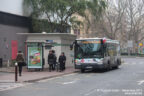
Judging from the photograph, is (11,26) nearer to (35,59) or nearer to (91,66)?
(35,59)

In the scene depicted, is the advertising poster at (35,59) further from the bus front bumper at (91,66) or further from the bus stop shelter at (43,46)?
the bus front bumper at (91,66)

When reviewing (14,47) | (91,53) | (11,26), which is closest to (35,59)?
(91,53)

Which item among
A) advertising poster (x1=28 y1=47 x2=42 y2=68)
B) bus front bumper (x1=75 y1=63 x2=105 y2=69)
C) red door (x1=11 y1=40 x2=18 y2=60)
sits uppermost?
red door (x1=11 y1=40 x2=18 y2=60)

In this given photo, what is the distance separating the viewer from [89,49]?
955 inches

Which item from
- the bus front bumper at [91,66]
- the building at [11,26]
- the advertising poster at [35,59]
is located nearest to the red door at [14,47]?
the building at [11,26]

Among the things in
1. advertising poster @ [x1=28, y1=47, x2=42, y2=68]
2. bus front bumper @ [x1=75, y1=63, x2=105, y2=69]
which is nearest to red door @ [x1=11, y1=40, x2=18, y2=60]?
advertising poster @ [x1=28, y1=47, x2=42, y2=68]

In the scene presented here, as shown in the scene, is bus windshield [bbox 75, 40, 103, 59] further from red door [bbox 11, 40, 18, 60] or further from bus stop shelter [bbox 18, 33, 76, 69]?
red door [bbox 11, 40, 18, 60]

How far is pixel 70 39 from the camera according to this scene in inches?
1169

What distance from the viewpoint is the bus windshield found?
24109 millimetres

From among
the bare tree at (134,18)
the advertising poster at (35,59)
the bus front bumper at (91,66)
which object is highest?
the bare tree at (134,18)

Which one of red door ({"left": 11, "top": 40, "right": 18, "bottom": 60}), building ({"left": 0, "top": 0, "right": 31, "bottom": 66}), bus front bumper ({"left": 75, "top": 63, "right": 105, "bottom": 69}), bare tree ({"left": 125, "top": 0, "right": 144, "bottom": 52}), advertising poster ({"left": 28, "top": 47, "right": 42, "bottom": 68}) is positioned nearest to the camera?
bus front bumper ({"left": 75, "top": 63, "right": 105, "bottom": 69})

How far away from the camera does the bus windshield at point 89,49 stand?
24109mm

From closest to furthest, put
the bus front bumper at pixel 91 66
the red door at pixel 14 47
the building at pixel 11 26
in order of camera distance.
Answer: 1. the bus front bumper at pixel 91 66
2. the building at pixel 11 26
3. the red door at pixel 14 47

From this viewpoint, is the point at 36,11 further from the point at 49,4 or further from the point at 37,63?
the point at 37,63
